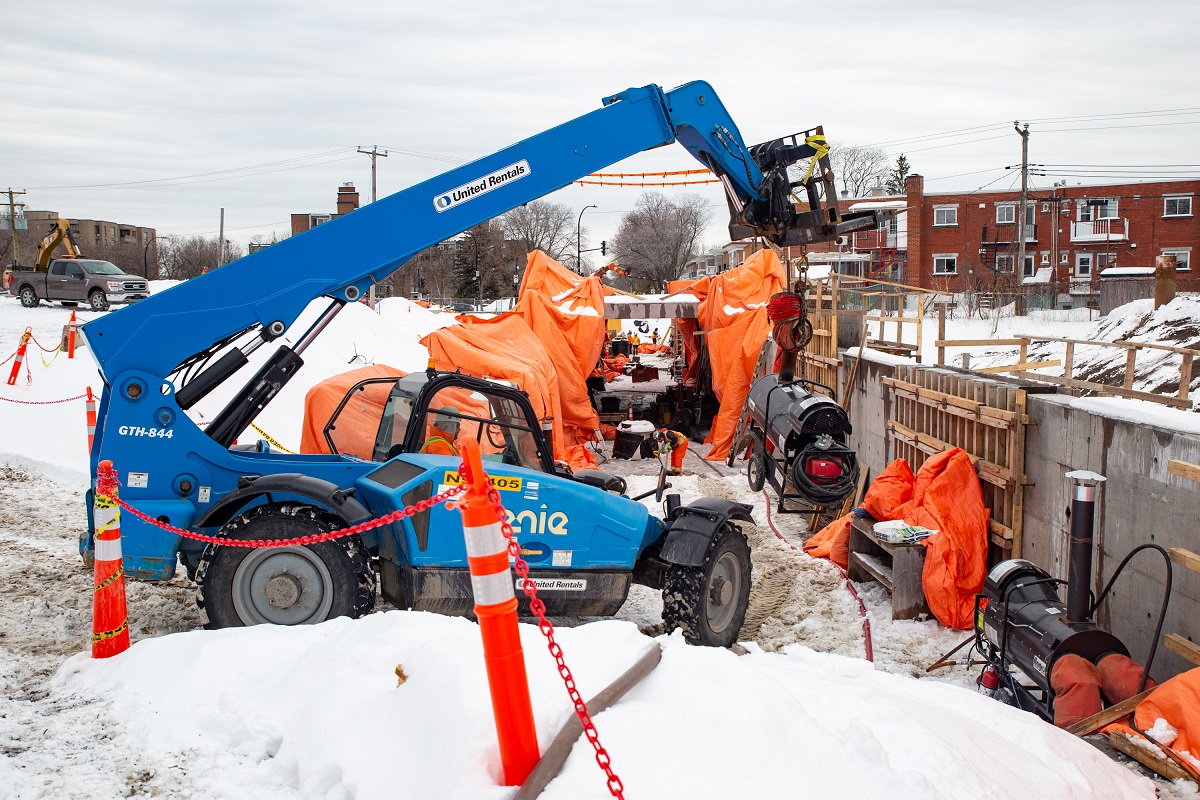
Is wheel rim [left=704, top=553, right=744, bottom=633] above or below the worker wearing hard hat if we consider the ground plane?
below

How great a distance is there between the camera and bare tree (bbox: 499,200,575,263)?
2788 inches

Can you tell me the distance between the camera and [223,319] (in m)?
6.06

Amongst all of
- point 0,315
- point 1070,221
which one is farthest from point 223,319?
point 1070,221

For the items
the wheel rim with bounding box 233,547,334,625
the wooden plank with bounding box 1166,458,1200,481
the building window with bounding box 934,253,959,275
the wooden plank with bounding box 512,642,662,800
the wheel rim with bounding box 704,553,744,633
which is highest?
the building window with bounding box 934,253,959,275

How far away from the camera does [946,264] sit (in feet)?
161

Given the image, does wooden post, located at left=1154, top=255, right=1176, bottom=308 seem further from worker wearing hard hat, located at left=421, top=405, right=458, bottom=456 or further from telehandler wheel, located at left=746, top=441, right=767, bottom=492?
worker wearing hard hat, located at left=421, top=405, right=458, bottom=456

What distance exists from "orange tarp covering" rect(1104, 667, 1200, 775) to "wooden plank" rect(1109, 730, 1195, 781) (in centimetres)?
5

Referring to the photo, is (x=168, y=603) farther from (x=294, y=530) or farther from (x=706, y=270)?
(x=706, y=270)

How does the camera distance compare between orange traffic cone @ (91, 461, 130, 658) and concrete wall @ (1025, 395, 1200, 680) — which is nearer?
orange traffic cone @ (91, 461, 130, 658)

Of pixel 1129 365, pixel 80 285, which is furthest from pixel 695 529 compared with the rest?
pixel 80 285

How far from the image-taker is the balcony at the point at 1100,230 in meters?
48.2

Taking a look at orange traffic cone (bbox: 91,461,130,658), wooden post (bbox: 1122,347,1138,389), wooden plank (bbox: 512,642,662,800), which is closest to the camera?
wooden plank (bbox: 512,642,662,800)

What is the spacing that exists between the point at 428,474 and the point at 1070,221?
53123mm

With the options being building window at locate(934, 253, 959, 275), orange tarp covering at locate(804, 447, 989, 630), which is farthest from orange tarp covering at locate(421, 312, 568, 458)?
building window at locate(934, 253, 959, 275)
